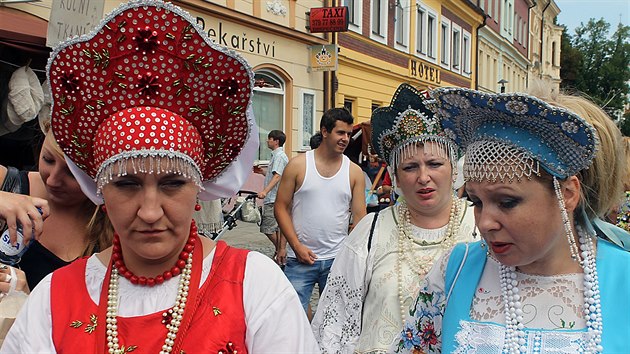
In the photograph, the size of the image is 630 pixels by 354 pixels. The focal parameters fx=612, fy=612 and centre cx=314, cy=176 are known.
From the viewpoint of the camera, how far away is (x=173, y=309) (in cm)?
168

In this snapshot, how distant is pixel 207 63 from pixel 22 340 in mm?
897

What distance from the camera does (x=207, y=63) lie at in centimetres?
169

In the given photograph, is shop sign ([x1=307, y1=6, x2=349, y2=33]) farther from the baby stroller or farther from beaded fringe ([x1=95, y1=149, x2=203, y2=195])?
beaded fringe ([x1=95, y1=149, x2=203, y2=195])

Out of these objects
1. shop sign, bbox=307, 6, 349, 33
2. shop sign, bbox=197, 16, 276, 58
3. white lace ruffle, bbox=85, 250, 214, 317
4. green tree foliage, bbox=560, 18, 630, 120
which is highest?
green tree foliage, bbox=560, 18, 630, 120

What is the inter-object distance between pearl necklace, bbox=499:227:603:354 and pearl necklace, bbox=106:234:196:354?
92cm

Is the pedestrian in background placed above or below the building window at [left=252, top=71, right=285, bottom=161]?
below

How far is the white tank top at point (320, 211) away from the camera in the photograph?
4844 millimetres

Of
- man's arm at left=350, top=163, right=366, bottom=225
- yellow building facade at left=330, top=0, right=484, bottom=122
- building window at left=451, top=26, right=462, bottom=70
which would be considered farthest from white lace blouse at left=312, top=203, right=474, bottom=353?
building window at left=451, top=26, right=462, bottom=70

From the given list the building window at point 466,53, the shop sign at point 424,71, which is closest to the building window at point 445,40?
the shop sign at point 424,71

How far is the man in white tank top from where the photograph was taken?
483 cm

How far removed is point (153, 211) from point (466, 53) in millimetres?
28877

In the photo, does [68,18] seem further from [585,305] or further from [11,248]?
[585,305]

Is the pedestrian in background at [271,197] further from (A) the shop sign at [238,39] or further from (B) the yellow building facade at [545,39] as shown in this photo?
(B) the yellow building facade at [545,39]

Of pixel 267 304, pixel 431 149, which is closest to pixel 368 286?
pixel 431 149
